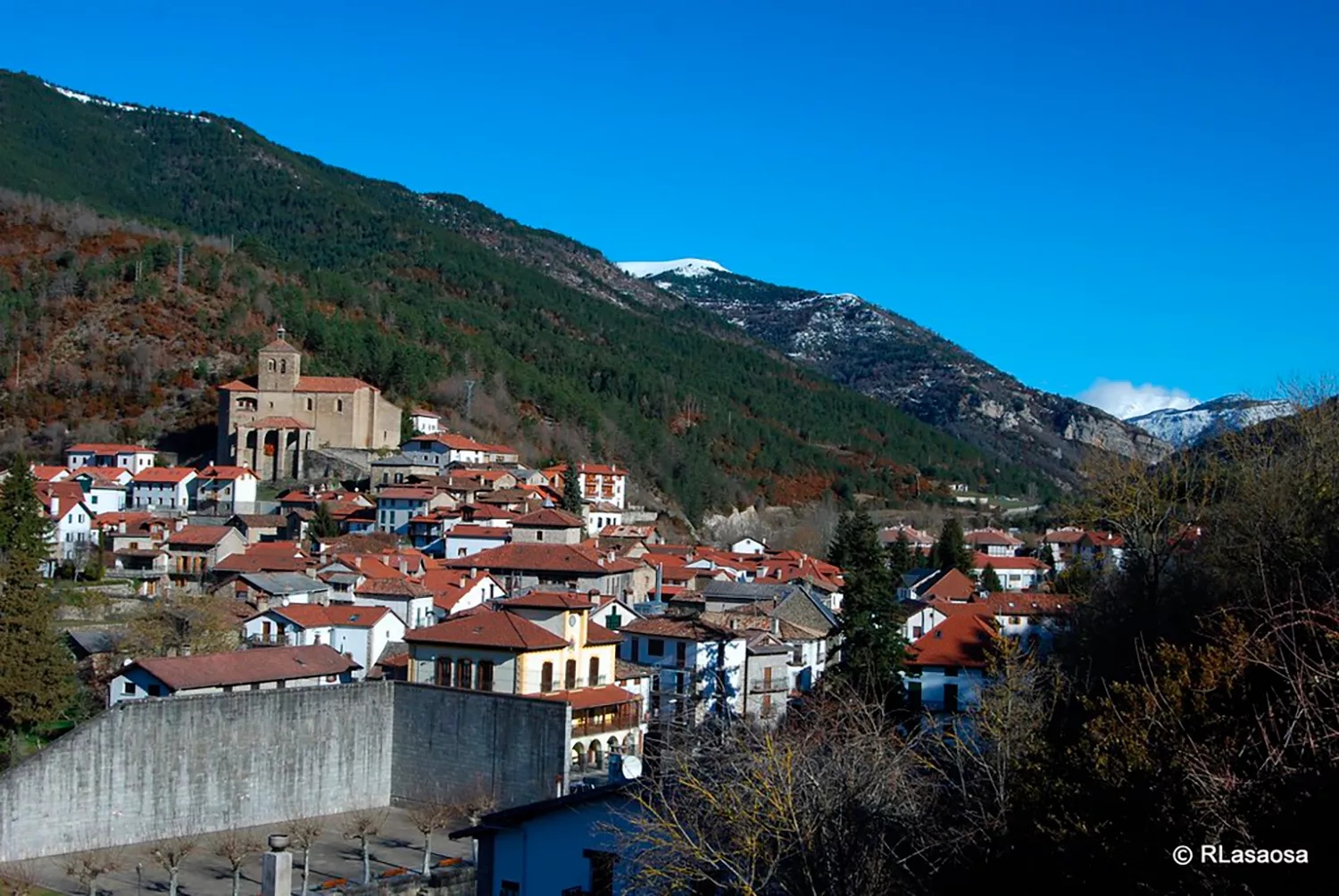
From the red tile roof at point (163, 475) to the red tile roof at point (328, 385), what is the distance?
11.5m

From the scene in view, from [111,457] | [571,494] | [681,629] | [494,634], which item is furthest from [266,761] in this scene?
[111,457]

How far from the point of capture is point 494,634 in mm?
36406

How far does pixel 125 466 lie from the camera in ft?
270

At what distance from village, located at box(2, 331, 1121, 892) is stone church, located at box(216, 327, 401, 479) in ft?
0.43

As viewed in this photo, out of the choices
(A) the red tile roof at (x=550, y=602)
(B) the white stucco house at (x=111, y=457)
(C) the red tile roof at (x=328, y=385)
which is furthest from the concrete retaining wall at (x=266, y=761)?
(C) the red tile roof at (x=328, y=385)

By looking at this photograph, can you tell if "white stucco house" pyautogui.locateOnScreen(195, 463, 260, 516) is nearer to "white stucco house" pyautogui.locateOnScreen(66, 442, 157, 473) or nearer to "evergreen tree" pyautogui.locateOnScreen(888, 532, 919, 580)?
"white stucco house" pyautogui.locateOnScreen(66, 442, 157, 473)

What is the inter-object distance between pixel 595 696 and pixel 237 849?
11222 millimetres

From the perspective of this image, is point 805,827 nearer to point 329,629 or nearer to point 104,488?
point 329,629

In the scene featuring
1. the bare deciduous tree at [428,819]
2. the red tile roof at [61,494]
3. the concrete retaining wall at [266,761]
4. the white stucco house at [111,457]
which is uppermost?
the white stucco house at [111,457]

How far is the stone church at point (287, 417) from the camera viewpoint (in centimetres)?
8562

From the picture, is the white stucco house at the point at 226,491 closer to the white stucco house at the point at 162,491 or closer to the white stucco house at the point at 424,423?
the white stucco house at the point at 162,491

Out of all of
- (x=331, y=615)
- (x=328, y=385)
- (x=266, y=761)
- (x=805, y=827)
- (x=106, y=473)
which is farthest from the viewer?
(x=328, y=385)

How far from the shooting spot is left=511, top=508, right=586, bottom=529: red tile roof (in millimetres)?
65375

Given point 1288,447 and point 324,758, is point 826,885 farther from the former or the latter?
point 324,758
